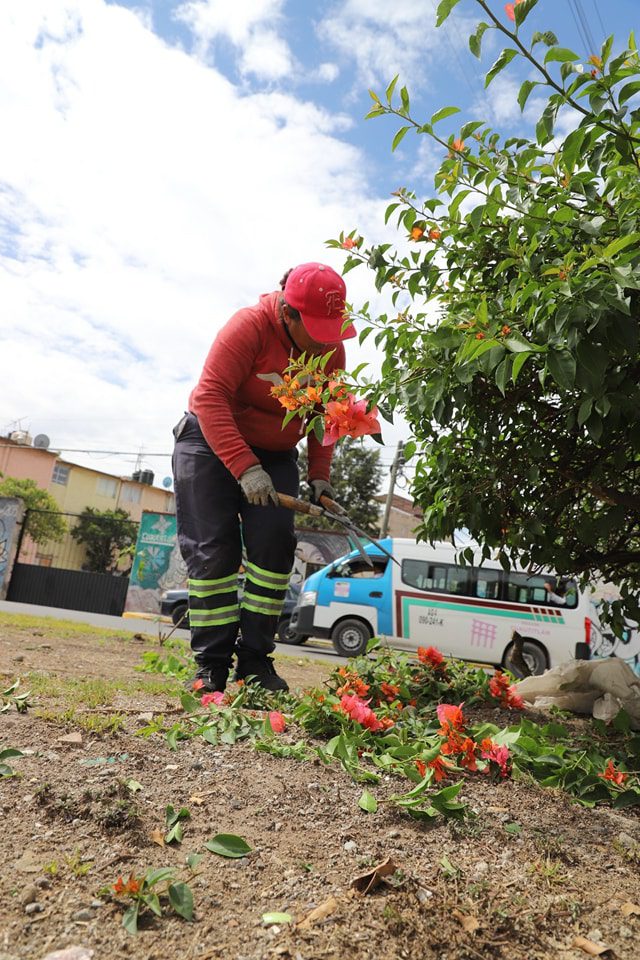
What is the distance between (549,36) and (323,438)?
134cm

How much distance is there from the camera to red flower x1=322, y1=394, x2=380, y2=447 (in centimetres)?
228

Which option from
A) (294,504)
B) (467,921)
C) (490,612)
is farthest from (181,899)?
(490,612)

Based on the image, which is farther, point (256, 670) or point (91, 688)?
point (256, 670)

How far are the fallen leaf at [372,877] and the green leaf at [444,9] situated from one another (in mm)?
1793

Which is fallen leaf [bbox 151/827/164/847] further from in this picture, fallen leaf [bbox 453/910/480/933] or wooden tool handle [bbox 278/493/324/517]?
wooden tool handle [bbox 278/493/324/517]

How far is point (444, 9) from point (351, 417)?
1.13m

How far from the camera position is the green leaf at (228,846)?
1411 millimetres

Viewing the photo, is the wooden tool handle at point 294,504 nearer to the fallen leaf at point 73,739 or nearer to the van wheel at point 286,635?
the fallen leaf at point 73,739

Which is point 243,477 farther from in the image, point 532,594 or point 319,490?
point 532,594

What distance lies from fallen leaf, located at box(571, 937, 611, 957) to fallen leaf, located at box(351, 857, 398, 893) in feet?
1.11

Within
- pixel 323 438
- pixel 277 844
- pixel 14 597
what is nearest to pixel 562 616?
pixel 323 438

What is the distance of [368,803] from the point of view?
5.57ft

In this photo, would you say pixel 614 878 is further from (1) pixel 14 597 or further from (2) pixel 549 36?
(1) pixel 14 597

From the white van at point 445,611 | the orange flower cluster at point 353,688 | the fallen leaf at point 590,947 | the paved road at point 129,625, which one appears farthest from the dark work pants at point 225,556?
the white van at point 445,611
